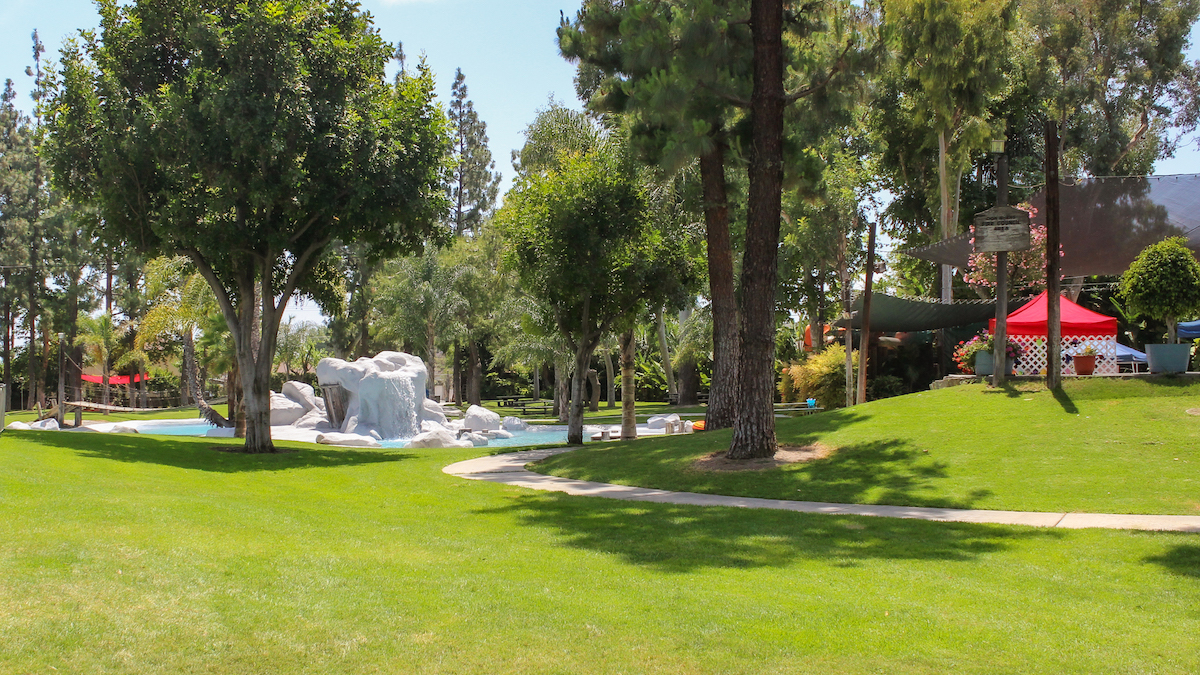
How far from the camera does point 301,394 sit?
39.6 meters

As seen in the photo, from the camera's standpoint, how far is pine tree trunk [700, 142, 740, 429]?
20953 millimetres

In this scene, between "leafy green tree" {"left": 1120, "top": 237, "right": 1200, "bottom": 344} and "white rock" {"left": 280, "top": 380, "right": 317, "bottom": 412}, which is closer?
"leafy green tree" {"left": 1120, "top": 237, "right": 1200, "bottom": 344}

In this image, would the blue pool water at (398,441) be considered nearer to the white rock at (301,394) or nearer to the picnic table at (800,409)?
the white rock at (301,394)

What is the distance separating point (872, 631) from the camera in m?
5.54

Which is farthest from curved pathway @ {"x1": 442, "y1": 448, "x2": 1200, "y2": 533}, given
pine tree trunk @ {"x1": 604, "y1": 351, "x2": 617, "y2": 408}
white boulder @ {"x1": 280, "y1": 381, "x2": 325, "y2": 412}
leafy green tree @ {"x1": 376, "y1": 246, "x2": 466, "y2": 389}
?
pine tree trunk @ {"x1": 604, "y1": 351, "x2": 617, "y2": 408}

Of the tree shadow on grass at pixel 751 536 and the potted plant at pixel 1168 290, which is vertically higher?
the potted plant at pixel 1168 290

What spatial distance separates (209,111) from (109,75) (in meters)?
3.18

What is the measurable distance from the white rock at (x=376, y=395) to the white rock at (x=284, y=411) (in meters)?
4.25

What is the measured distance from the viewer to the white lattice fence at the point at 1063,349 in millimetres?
18797

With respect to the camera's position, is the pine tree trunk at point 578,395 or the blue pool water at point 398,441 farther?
Result: the blue pool water at point 398,441

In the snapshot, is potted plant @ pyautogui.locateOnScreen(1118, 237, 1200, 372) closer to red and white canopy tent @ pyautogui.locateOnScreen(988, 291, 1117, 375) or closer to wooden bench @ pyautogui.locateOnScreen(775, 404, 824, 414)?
red and white canopy tent @ pyautogui.locateOnScreen(988, 291, 1117, 375)

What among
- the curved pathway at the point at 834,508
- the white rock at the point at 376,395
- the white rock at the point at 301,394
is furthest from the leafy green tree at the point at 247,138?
the white rock at the point at 301,394

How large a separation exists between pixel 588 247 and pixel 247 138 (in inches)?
326

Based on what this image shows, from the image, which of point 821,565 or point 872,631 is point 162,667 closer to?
point 872,631
